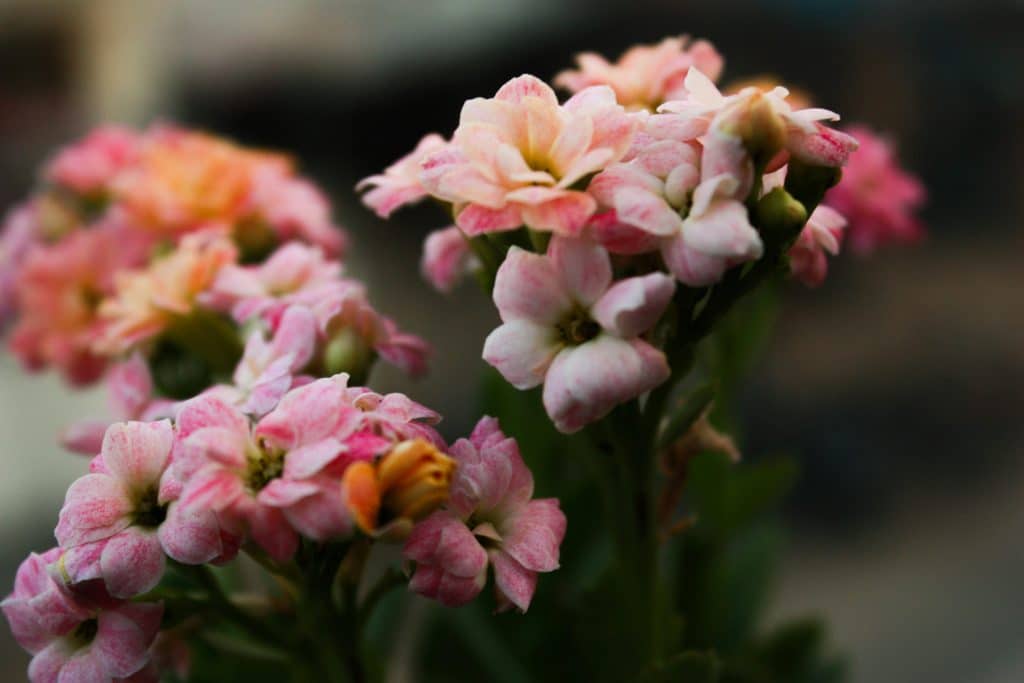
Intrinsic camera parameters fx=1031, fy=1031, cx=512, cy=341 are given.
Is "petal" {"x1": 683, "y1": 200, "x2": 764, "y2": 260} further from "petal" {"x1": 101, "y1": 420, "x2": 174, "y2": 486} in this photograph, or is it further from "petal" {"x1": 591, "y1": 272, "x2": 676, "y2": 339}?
"petal" {"x1": 101, "y1": 420, "x2": 174, "y2": 486}

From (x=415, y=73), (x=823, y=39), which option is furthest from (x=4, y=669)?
(x=823, y=39)

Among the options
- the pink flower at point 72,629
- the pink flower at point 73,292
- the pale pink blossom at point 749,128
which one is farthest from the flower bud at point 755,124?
the pink flower at point 73,292

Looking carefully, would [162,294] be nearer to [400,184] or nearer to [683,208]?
[400,184]

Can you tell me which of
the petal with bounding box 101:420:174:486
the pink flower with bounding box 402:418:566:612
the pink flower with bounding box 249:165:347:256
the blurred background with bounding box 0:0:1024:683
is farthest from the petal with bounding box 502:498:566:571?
the blurred background with bounding box 0:0:1024:683

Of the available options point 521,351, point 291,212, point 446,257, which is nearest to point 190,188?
point 291,212

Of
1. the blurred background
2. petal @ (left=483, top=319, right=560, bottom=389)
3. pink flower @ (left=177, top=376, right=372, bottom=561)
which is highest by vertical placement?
petal @ (left=483, top=319, right=560, bottom=389)
